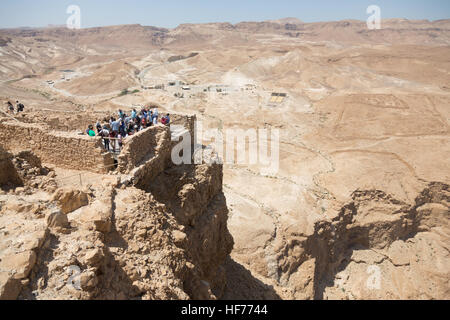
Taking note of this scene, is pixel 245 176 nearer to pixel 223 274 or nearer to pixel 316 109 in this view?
pixel 223 274

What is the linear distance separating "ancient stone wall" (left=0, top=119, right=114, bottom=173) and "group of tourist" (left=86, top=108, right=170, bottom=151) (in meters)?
0.94

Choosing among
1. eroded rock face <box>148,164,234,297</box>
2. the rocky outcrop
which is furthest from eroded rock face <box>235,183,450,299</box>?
eroded rock face <box>148,164,234,297</box>

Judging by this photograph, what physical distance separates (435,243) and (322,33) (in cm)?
13583

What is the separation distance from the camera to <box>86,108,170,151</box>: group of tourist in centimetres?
983

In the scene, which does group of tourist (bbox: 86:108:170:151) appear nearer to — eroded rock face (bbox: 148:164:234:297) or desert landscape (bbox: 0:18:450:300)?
desert landscape (bbox: 0:18:450:300)

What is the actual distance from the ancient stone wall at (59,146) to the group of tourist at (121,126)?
937 mm

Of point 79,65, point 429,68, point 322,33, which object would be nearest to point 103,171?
point 429,68

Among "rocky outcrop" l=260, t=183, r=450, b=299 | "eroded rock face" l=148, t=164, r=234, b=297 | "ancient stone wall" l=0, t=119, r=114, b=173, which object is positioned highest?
"ancient stone wall" l=0, t=119, r=114, b=173

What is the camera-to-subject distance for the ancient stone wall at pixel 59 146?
840 cm

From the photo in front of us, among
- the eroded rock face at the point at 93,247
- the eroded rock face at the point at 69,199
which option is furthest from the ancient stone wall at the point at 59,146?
the eroded rock face at the point at 69,199

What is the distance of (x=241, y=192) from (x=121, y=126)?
11779mm

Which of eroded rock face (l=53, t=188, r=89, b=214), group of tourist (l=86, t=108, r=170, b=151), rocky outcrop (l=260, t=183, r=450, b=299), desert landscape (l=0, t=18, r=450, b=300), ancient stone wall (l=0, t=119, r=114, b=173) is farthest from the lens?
rocky outcrop (l=260, t=183, r=450, b=299)

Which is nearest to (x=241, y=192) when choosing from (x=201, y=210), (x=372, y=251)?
(x=372, y=251)

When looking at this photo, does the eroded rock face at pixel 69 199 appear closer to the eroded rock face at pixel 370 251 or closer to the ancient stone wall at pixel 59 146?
the ancient stone wall at pixel 59 146
